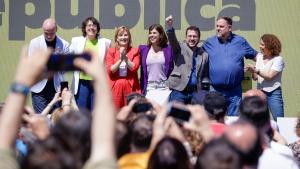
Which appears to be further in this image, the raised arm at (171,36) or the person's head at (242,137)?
the raised arm at (171,36)

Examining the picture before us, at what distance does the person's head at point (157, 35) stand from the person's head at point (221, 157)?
7.08 meters

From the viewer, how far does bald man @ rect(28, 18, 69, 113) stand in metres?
10.7

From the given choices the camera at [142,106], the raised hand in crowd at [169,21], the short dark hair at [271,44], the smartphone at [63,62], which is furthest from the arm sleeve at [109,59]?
the smartphone at [63,62]

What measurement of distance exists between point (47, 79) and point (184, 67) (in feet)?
6.46

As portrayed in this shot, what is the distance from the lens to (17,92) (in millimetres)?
3463

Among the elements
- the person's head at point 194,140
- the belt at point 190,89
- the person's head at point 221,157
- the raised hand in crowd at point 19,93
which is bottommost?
the person's head at point 194,140

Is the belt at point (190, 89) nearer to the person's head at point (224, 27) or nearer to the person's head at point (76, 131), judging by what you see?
the person's head at point (224, 27)

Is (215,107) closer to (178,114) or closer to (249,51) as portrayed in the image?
(178,114)

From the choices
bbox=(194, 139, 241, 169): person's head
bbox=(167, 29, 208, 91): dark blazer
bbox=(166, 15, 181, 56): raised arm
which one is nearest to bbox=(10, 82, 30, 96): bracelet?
bbox=(194, 139, 241, 169): person's head

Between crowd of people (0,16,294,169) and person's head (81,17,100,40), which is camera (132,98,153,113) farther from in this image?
person's head (81,17,100,40)

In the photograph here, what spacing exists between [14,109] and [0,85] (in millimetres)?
8768

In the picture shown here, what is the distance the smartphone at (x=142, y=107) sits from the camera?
587 centimetres

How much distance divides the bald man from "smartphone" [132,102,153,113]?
489cm

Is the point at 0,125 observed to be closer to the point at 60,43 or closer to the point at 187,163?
the point at 187,163
